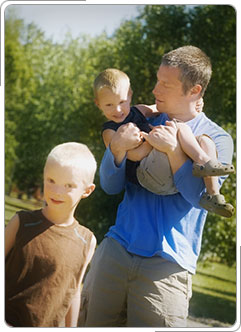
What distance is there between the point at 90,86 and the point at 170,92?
2507 millimetres

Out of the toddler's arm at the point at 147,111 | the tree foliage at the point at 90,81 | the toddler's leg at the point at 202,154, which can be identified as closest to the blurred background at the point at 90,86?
the tree foliage at the point at 90,81

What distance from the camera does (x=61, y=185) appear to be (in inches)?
63.4

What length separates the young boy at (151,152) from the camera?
1.57 metres

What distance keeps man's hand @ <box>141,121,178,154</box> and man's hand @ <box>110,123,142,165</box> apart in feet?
0.11

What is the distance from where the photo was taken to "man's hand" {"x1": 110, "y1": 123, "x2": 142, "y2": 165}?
1682mm

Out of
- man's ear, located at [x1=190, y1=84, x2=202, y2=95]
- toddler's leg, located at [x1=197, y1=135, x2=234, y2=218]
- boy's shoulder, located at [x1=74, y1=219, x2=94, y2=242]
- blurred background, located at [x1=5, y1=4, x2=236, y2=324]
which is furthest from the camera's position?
blurred background, located at [x1=5, y1=4, x2=236, y2=324]

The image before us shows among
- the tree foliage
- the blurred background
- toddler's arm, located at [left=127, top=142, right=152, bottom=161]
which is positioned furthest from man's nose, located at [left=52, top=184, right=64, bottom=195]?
the tree foliage

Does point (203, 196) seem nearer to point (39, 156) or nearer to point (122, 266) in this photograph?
point (122, 266)

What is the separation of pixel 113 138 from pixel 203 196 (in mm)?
335

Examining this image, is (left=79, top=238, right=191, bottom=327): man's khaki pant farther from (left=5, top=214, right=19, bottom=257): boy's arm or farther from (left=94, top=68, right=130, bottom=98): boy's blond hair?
(left=94, top=68, right=130, bottom=98): boy's blond hair

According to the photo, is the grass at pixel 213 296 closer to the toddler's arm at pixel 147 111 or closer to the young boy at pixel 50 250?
the toddler's arm at pixel 147 111

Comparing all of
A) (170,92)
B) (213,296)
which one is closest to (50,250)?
(170,92)

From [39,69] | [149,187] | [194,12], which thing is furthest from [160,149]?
[39,69]

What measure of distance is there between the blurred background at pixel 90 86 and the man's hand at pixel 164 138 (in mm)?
1676
